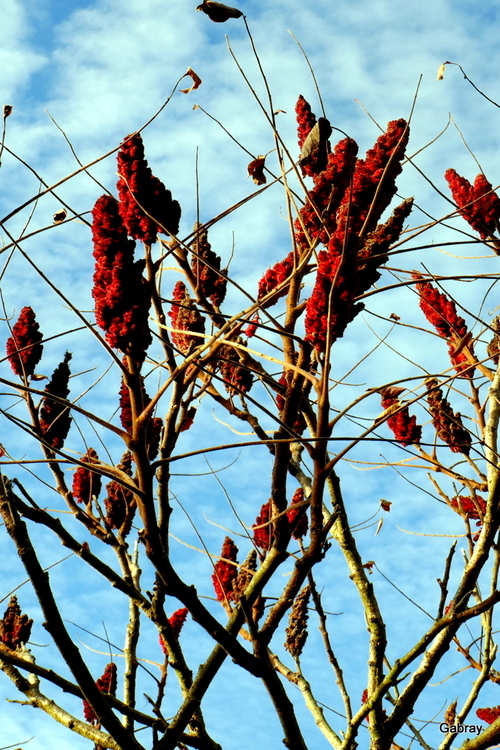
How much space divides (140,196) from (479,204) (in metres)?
3.38

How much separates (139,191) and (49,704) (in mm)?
2927

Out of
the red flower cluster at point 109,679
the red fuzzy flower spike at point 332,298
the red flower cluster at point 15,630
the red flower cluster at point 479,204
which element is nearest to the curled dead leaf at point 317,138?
the red fuzzy flower spike at point 332,298

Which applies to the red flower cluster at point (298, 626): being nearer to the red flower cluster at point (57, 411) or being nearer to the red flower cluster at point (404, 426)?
the red flower cluster at point (404, 426)

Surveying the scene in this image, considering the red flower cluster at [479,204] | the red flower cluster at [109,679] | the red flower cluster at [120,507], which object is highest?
the red flower cluster at [479,204]

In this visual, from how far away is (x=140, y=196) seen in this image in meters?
3.46

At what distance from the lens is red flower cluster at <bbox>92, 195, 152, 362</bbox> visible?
293 cm

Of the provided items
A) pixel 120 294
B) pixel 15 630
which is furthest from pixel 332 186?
pixel 15 630

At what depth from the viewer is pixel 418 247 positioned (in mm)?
3121

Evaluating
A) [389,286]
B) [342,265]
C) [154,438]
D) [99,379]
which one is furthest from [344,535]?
[342,265]

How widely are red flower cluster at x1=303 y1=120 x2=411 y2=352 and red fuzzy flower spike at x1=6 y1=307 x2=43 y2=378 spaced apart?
74.7 inches

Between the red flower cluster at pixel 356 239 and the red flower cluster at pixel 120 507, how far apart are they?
2.29m

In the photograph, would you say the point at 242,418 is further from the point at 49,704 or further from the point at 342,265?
the point at 342,265

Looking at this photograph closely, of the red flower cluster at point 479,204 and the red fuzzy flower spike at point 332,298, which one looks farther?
the red flower cluster at point 479,204

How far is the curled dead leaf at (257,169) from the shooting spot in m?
3.93
